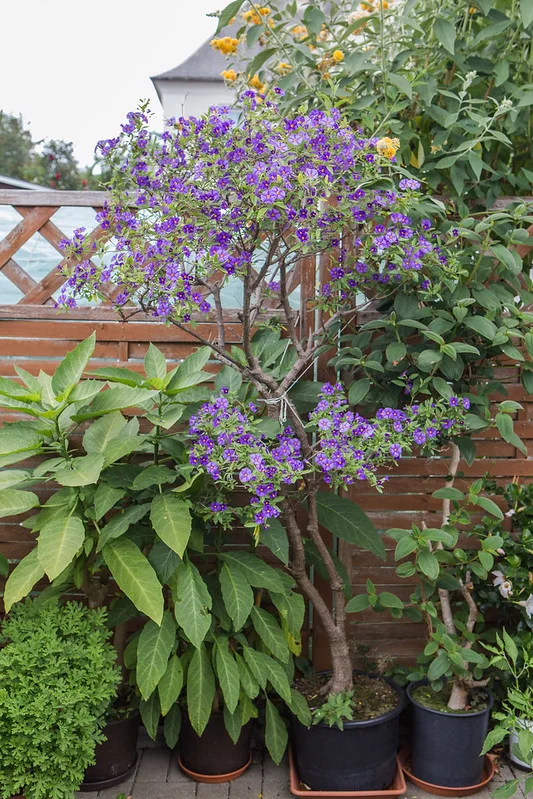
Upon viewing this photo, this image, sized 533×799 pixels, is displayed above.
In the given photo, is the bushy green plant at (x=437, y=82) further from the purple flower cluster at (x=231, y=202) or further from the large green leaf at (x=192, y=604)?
the large green leaf at (x=192, y=604)

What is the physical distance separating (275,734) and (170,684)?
0.41 m

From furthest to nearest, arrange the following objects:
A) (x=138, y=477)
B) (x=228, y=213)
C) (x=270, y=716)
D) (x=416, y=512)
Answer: (x=416, y=512)
(x=270, y=716)
(x=138, y=477)
(x=228, y=213)

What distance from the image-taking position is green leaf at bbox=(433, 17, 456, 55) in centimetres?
223

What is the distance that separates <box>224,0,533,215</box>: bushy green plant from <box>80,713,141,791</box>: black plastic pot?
6.46 feet

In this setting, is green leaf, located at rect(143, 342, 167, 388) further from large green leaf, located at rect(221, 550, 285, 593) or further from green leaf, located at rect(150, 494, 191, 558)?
large green leaf, located at rect(221, 550, 285, 593)

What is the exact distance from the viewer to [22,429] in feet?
7.21

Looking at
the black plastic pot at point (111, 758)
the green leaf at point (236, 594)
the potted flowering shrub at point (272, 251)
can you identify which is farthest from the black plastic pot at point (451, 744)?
the black plastic pot at point (111, 758)

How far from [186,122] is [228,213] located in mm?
280

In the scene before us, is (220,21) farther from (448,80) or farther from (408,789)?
(408,789)

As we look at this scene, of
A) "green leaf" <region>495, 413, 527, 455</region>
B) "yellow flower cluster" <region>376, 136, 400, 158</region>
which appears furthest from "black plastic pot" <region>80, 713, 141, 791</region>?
"yellow flower cluster" <region>376, 136, 400, 158</region>

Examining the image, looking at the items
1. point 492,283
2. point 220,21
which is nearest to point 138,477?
point 492,283

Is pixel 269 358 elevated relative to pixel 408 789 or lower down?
elevated

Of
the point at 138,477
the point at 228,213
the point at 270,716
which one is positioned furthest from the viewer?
the point at 270,716

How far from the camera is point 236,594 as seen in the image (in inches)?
86.3
